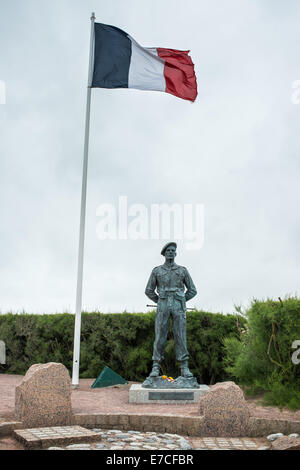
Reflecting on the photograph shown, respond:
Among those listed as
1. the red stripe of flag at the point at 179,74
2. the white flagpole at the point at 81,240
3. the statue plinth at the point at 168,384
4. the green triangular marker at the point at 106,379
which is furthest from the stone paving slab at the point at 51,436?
the red stripe of flag at the point at 179,74

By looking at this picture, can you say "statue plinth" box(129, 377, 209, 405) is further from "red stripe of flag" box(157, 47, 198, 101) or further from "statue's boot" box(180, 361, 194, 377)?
"red stripe of flag" box(157, 47, 198, 101)

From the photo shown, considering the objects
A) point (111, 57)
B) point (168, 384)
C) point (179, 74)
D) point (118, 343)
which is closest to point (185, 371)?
point (168, 384)

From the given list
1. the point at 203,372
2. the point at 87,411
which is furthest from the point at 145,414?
the point at 203,372

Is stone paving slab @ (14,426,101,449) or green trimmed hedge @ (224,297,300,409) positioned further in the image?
green trimmed hedge @ (224,297,300,409)

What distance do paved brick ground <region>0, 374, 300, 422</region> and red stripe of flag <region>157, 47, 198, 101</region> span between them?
22.9 ft

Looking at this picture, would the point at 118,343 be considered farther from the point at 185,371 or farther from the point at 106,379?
the point at 185,371

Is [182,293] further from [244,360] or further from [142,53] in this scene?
[142,53]

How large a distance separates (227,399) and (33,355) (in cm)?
747

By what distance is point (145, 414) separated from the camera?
20.4 feet

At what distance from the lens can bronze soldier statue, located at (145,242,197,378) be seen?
345 inches

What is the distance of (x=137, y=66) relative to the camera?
1070cm

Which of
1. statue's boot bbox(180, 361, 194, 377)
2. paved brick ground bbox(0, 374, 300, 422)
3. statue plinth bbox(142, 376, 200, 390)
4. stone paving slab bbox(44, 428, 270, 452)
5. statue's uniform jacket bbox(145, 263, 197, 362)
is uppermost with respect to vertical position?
statue's uniform jacket bbox(145, 263, 197, 362)

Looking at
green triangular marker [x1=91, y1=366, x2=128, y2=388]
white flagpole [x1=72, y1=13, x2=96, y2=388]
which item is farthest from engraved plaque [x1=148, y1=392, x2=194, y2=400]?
white flagpole [x1=72, y1=13, x2=96, y2=388]

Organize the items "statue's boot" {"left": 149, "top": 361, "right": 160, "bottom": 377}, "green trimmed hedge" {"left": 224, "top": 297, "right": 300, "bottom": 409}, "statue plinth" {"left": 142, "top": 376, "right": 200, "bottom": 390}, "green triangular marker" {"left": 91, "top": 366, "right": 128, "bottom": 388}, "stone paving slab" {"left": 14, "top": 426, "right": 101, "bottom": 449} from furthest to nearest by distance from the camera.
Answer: "green triangular marker" {"left": 91, "top": 366, "right": 128, "bottom": 388} < "statue's boot" {"left": 149, "top": 361, "right": 160, "bottom": 377} < "statue plinth" {"left": 142, "top": 376, "right": 200, "bottom": 390} < "green trimmed hedge" {"left": 224, "top": 297, "right": 300, "bottom": 409} < "stone paving slab" {"left": 14, "top": 426, "right": 101, "bottom": 449}
